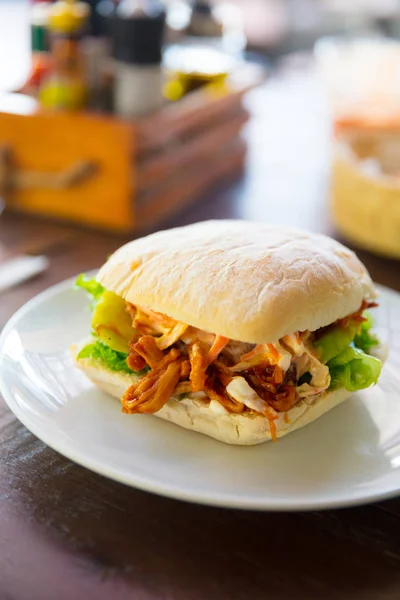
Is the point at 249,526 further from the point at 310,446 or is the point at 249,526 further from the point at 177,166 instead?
the point at 177,166

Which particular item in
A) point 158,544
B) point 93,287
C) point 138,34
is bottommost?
point 158,544

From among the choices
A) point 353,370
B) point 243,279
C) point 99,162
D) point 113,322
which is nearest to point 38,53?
point 99,162

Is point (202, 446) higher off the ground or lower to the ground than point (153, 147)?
lower

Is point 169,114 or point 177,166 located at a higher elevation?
point 169,114

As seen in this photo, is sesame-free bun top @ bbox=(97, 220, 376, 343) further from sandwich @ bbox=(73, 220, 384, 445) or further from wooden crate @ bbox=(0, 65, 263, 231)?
wooden crate @ bbox=(0, 65, 263, 231)

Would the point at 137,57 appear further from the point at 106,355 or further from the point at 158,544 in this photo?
the point at 158,544

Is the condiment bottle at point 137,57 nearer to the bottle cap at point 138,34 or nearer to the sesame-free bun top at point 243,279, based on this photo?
the bottle cap at point 138,34

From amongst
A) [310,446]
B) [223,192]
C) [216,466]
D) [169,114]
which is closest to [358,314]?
[310,446]
